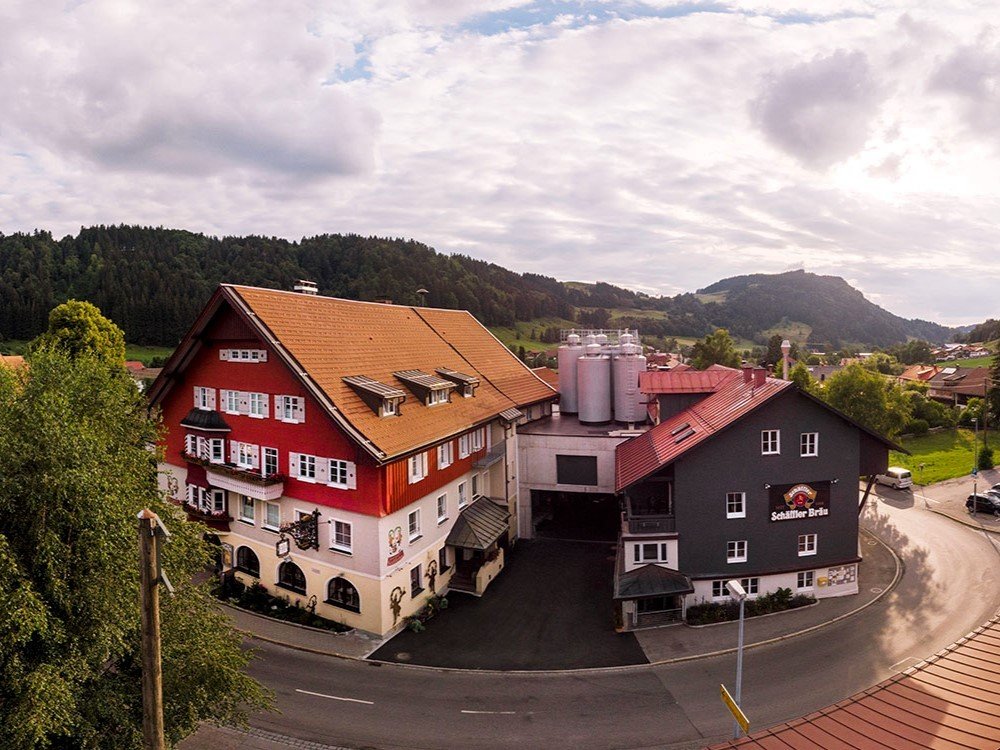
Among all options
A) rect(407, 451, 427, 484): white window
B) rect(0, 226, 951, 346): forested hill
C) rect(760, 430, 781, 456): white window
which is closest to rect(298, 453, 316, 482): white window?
rect(407, 451, 427, 484): white window

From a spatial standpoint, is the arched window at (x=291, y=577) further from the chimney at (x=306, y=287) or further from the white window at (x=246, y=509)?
the chimney at (x=306, y=287)

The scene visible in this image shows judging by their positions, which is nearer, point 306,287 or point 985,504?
point 306,287

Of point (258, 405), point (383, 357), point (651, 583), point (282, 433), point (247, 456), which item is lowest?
point (651, 583)

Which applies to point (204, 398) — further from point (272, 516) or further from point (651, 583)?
point (651, 583)

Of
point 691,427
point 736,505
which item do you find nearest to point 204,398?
point 691,427

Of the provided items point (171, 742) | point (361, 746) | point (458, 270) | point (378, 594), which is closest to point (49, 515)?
point (171, 742)

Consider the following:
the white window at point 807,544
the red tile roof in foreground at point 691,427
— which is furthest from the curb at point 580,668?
the red tile roof in foreground at point 691,427
